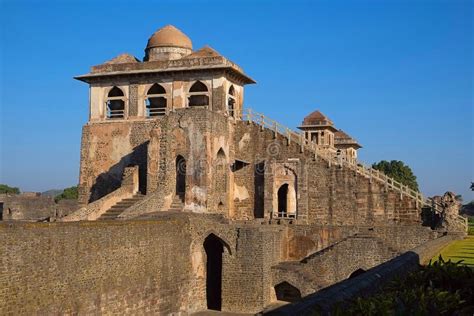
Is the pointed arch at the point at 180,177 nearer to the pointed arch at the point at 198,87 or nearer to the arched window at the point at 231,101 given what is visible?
the arched window at the point at 231,101

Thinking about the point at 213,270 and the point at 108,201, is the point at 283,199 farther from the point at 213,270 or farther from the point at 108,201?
the point at 108,201

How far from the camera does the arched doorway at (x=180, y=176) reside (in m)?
30.7

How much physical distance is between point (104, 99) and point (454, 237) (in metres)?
20.4

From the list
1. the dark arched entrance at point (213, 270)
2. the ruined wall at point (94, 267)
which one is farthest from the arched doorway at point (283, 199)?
the ruined wall at point (94, 267)

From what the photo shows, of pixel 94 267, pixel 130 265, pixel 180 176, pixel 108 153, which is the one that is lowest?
pixel 130 265

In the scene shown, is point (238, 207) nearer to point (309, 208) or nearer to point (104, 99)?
point (309, 208)

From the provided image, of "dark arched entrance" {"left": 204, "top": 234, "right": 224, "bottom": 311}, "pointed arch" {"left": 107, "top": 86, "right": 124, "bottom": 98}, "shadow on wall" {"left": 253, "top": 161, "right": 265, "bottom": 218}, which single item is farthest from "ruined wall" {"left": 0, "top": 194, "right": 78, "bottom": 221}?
"dark arched entrance" {"left": 204, "top": 234, "right": 224, "bottom": 311}

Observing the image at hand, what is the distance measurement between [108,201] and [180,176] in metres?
4.48

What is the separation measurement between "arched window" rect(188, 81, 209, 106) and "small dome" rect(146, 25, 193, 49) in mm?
2959

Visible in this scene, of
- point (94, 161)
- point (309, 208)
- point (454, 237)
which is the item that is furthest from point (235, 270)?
point (94, 161)

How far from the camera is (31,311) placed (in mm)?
15328

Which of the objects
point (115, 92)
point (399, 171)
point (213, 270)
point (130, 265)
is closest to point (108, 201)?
point (213, 270)

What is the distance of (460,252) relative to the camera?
20.6 meters

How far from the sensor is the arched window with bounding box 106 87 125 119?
118 feet
